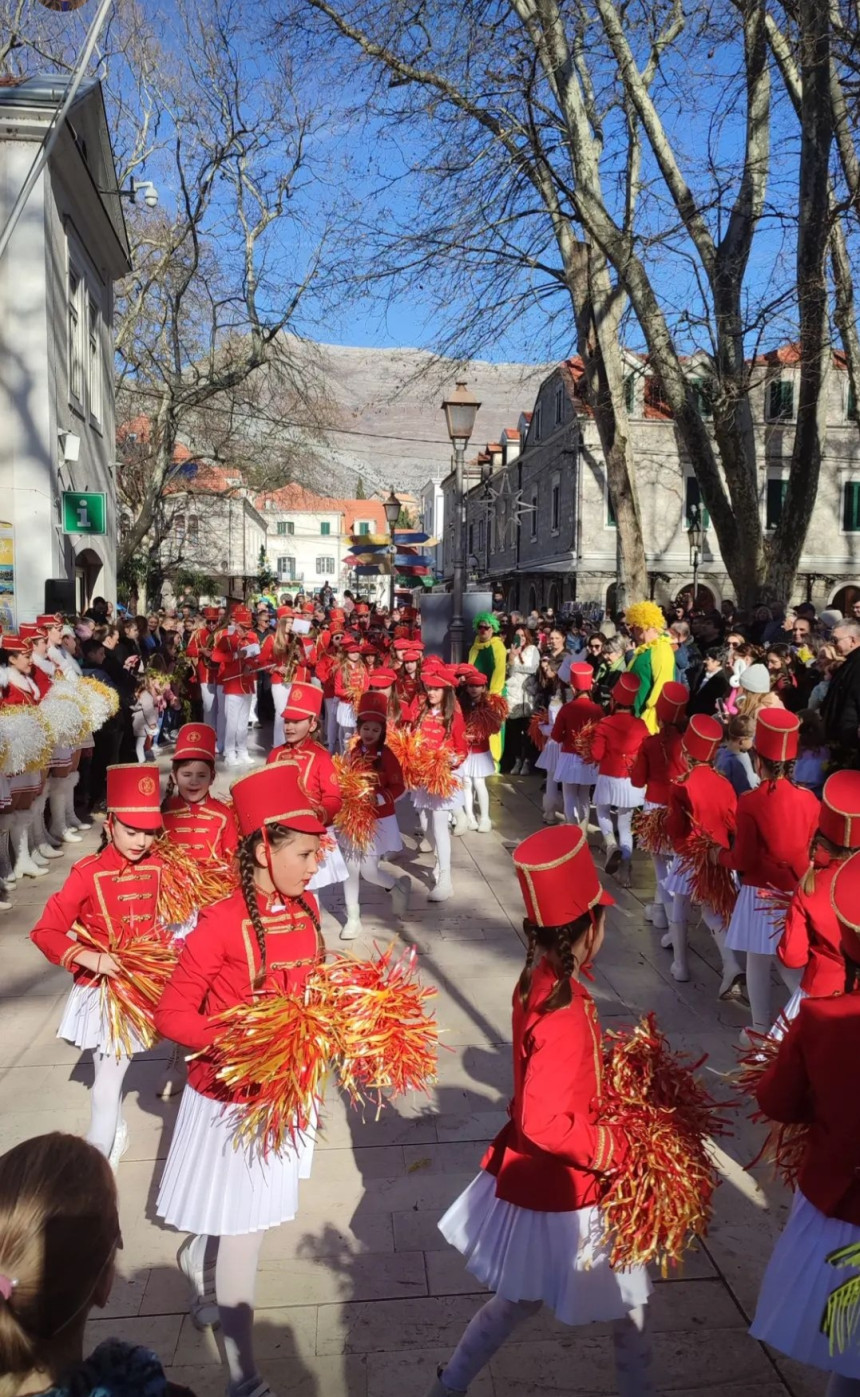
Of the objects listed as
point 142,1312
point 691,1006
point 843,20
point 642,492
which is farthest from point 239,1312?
point 642,492

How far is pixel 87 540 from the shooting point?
1855 cm

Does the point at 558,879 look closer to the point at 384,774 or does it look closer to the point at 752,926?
the point at 752,926

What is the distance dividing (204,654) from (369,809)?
8.55 m

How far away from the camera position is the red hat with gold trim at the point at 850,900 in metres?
2.52

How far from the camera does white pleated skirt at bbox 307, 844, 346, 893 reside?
6355 millimetres

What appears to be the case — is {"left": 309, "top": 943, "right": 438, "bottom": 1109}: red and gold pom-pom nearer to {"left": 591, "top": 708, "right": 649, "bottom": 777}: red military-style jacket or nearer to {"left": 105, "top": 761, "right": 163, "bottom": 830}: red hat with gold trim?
{"left": 105, "top": 761, "right": 163, "bottom": 830}: red hat with gold trim

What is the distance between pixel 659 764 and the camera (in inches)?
276

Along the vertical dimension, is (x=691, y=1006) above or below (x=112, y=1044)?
below

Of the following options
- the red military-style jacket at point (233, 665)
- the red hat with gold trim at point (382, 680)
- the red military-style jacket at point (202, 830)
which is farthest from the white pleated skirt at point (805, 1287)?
the red military-style jacket at point (233, 665)

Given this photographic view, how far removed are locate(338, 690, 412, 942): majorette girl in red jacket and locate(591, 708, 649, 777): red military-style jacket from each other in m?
2.00

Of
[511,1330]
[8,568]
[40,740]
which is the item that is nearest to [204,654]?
[8,568]

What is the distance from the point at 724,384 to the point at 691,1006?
8170 mm

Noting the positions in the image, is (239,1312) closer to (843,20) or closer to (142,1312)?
(142,1312)

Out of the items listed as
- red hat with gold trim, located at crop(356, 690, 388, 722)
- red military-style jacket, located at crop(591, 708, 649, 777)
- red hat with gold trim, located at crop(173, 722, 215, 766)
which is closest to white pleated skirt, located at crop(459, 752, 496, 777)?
red military-style jacket, located at crop(591, 708, 649, 777)
